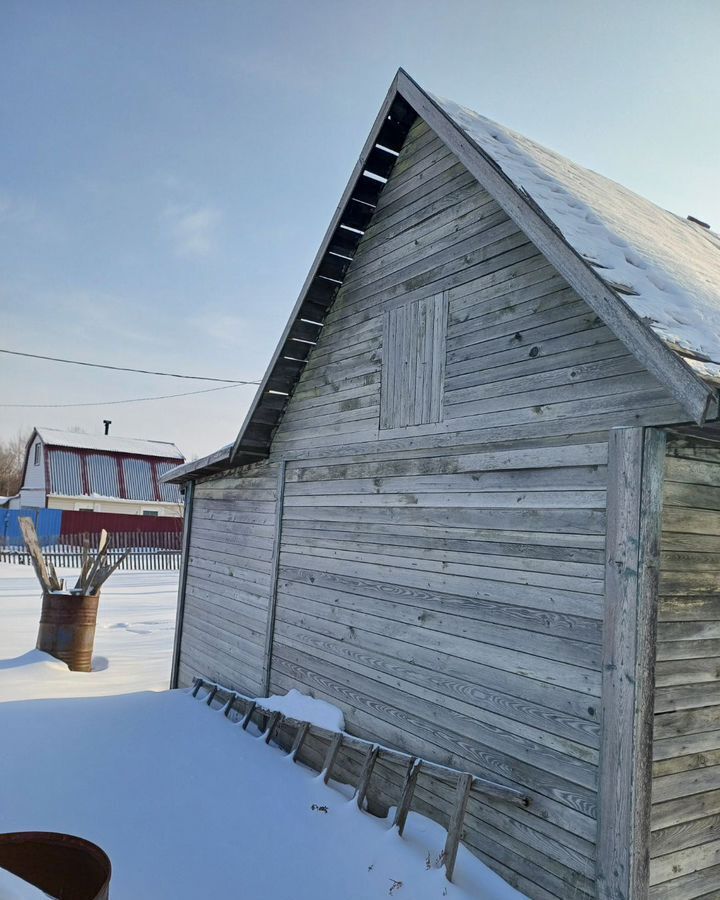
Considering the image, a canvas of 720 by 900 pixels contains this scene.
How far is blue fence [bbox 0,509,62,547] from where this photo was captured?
3269cm

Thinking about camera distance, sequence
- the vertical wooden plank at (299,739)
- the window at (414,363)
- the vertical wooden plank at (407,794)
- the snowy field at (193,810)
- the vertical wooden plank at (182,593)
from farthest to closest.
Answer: the vertical wooden plank at (182,593), the vertical wooden plank at (299,739), the window at (414,363), the vertical wooden plank at (407,794), the snowy field at (193,810)

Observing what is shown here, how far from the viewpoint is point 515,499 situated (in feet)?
16.6

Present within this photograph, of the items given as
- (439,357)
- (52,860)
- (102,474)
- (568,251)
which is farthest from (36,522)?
(568,251)

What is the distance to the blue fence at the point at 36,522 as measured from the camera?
107 feet

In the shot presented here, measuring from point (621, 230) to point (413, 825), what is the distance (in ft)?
16.6

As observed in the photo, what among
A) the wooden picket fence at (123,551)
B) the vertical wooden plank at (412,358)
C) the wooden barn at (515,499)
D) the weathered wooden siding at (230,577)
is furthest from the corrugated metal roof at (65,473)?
the vertical wooden plank at (412,358)

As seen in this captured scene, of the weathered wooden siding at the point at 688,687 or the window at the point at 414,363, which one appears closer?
the weathered wooden siding at the point at 688,687

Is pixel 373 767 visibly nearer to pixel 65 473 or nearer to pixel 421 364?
pixel 421 364

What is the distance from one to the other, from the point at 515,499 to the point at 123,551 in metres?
29.0

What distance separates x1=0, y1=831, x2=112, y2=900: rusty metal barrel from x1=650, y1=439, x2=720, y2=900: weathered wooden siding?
10.3ft

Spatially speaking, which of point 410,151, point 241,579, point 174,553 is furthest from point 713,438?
point 174,553

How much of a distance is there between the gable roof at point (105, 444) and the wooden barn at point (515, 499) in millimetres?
33337

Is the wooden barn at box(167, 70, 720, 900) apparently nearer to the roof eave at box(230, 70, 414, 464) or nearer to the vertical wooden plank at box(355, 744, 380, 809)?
the roof eave at box(230, 70, 414, 464)

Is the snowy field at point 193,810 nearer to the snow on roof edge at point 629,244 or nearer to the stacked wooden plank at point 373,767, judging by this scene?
the stacked wooden plank at point 373,767
